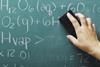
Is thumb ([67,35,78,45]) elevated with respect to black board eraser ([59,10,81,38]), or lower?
lower

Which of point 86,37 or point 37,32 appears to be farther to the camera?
point 37,32

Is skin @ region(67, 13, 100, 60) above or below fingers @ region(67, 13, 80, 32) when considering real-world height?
below

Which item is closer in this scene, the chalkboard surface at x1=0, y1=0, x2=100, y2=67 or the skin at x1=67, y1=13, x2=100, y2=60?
the skin at x1=67, y1=13, x2=100, y2=60

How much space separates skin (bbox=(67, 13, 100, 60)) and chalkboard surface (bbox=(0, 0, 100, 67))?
9 cm

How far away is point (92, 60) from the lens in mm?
2740

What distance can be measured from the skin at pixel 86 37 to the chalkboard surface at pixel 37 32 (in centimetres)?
9

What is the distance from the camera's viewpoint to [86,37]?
2604 millimetres

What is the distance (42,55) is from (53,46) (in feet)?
0.35

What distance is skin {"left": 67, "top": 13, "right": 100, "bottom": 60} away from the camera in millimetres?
2598

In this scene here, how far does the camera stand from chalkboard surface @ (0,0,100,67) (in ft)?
8.90

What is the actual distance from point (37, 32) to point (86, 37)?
1.24ft

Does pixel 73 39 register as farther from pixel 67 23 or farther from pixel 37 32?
pixel 37 32

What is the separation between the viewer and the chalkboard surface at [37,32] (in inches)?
107

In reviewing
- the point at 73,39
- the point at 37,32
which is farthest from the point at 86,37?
the point at 37,32
